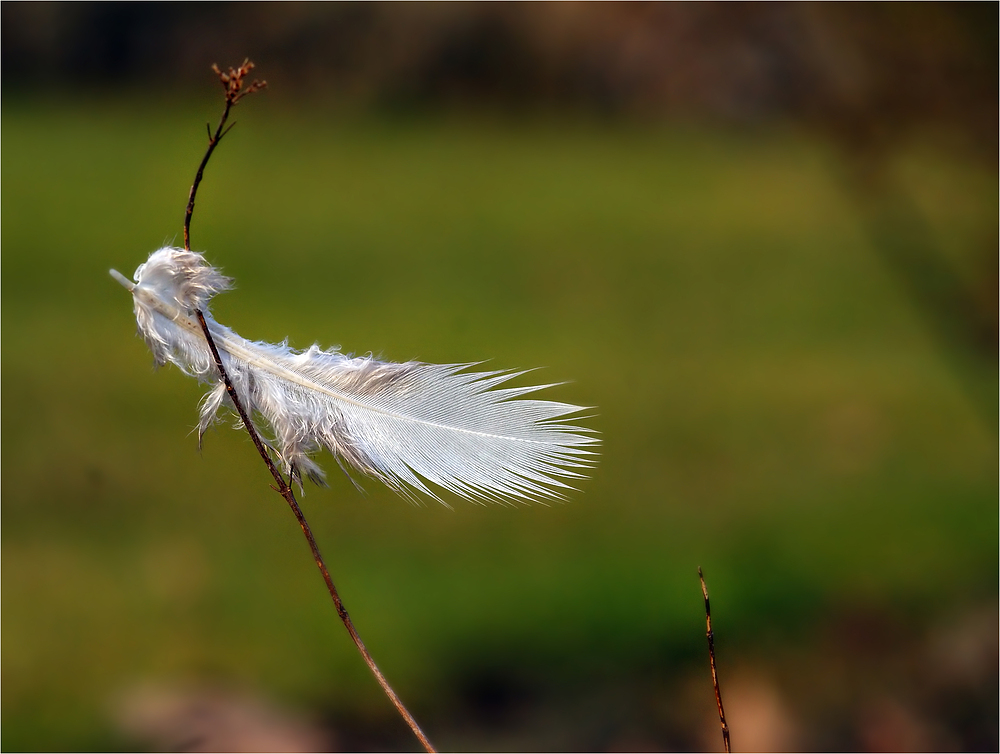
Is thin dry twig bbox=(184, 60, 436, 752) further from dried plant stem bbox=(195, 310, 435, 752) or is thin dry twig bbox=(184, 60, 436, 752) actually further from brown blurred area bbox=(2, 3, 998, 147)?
brown blurred area bbox=(2, 3, 998, 147)

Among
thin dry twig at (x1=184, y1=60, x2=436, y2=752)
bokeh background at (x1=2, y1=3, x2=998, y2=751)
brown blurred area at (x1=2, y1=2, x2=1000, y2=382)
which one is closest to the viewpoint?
thin dry twig at (x1=184, y1=60, x2=436, y2=752)

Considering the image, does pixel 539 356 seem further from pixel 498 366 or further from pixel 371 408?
pixel 371 408

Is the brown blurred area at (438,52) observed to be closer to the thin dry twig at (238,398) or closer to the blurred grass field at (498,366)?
the blurred grass field at (498,366)

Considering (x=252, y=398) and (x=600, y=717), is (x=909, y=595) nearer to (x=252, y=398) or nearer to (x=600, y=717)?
(x=600, y=717)

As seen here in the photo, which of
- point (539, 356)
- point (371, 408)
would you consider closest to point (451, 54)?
point (539, 356)

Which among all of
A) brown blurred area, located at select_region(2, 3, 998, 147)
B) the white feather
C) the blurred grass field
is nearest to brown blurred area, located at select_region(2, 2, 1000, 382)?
brown blurred area, located at select_region(2, 3, 998, 147)

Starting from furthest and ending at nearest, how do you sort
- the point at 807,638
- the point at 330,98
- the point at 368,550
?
the point at 330,98, the point at 368,550, the point at 807,638

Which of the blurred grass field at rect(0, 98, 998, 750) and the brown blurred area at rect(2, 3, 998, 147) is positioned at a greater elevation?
the brown blurred area at rect(2, 3, 998, 147)

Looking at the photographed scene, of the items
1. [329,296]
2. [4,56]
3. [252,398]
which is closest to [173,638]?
[329,296]
